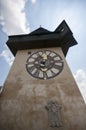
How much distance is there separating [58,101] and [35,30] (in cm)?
472

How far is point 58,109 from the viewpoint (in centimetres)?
599

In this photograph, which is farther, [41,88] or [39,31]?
[39,31]

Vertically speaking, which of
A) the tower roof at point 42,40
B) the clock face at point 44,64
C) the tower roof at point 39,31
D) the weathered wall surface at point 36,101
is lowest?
the weathered wall surface at point 36,101

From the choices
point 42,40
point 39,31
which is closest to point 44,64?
point 42,40

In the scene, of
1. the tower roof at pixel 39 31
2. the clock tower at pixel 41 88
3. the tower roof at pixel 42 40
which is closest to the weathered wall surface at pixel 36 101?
the clock tower at pixel 41 88

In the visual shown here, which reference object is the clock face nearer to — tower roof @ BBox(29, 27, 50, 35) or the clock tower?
the clock tower

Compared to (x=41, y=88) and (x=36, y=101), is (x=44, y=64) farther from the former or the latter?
(x=36, y=101)

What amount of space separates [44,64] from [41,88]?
1.31 metres

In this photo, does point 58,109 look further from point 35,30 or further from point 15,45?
point 35,30

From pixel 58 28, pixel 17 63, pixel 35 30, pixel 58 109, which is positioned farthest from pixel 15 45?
pixel 58 109

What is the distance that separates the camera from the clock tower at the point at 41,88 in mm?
5754

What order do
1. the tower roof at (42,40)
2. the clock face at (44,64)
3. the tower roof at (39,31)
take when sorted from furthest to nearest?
the tower roof at (39,31)
the tower roof at (42,40)
the clock face at (44,64)

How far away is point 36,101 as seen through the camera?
6289 millimetres

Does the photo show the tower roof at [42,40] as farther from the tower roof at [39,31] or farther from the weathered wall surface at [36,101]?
the weathered wall surface at [36,101]
